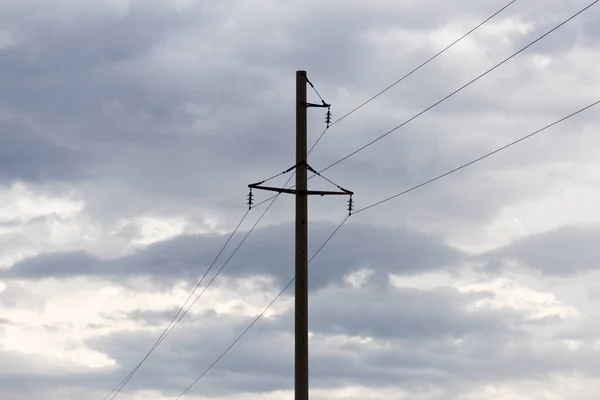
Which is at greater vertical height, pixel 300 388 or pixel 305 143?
pixel 305 143

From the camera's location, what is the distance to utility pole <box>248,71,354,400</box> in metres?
31.8

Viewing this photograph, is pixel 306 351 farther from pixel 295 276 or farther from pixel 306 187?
pixel 306 187

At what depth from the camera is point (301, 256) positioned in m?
32.8

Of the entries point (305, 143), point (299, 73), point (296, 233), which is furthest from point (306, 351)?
point (299, 73)

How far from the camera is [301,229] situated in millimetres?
33062

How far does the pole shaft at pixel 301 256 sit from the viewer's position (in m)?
31.8

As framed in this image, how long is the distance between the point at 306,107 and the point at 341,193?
9.26ft

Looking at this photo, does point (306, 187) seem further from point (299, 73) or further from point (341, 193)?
point (299, 73)

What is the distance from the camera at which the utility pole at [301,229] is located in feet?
104

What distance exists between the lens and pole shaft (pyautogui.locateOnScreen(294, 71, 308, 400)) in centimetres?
3181

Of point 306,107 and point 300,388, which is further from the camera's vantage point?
point 306,107

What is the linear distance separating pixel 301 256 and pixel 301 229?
80cm

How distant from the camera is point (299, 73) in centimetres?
3531

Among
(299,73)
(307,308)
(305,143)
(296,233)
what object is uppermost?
(299,73)
